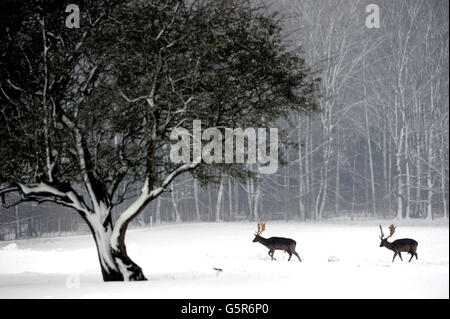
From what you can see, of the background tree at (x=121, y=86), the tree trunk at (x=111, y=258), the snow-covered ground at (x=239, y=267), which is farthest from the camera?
the tree trunk at (x=111, y=258)

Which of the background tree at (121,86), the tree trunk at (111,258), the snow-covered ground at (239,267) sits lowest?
the snow-covered ground at (239,267)

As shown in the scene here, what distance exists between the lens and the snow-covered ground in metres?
10.8

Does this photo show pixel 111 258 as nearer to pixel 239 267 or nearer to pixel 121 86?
pixel 121 86

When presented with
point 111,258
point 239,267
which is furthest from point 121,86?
point 239,267

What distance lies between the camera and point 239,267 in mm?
16188

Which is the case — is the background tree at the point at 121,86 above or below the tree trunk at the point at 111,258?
above

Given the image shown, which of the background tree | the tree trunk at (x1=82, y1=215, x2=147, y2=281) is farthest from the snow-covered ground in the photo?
the background tree

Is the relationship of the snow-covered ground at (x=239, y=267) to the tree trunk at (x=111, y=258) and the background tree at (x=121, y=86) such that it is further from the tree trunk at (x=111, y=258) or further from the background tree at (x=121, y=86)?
the background tree at (x=121, y=86)

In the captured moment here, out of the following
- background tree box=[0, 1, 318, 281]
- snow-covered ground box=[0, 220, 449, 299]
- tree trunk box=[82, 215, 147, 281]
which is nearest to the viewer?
snow-covered ground box=[0, 220, 449, 299]

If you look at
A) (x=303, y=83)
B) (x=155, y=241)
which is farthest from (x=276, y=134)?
(x=155, y=241)

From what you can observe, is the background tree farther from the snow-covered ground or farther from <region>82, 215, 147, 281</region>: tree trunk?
the snow-covered ground

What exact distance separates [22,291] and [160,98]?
5040 mm

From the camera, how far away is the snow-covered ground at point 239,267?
1075cm

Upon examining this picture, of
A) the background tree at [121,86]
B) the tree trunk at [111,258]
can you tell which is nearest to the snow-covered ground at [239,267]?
the tree trunk at [111,258]
